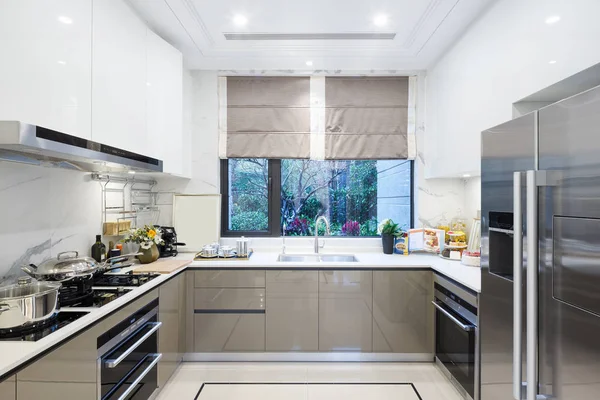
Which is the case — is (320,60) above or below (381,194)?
above

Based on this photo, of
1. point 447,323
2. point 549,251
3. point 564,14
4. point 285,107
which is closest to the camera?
point 549,251

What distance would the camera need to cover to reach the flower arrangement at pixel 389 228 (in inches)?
121

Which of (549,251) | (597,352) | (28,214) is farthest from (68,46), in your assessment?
(597,352)

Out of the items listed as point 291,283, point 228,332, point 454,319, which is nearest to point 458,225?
point 454,319

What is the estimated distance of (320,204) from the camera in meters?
3.38

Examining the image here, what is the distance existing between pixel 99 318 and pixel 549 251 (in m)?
1.84

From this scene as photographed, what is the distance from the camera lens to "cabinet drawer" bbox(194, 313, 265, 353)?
2607 mm

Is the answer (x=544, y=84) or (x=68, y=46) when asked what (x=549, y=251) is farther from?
(x=68, y=46)

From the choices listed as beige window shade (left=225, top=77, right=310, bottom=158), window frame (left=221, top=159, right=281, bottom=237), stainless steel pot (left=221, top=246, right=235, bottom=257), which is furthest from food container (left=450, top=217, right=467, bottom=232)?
stainless steel pot (left=221, top=246, right=235, bottom=257)

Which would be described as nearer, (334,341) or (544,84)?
(544,84)

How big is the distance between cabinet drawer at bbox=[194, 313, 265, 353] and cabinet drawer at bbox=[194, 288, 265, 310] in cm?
7

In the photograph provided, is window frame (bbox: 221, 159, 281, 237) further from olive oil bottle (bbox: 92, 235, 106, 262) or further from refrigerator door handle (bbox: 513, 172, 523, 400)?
refrigerator door handle (bbox: 513, 172, 523, 400)

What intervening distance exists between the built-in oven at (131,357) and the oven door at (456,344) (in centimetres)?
191

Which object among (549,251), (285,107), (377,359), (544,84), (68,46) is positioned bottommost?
(377,359)
